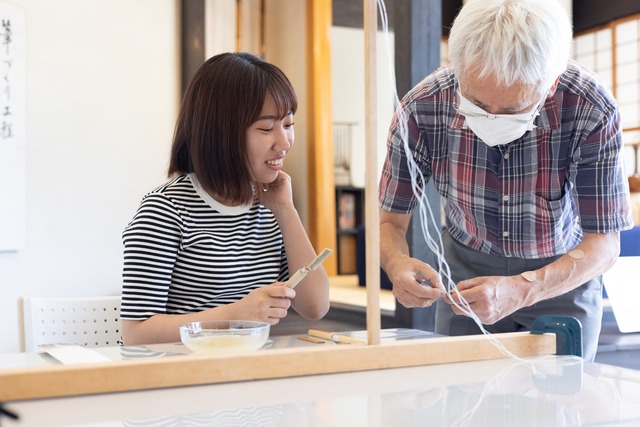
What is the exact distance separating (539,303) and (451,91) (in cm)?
40

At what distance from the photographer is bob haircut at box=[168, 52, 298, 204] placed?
1.28 m

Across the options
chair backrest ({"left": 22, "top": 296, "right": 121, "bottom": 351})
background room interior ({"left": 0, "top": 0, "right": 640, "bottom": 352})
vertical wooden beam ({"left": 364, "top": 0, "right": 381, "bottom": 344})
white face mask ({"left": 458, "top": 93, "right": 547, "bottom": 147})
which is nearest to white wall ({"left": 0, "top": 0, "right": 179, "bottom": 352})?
background room interior ({"left": 0, "top": 0, "right": 640, "bottom": 352})

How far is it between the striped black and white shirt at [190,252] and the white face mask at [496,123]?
16.6 inches

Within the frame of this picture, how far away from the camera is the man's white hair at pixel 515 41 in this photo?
1.04 meters

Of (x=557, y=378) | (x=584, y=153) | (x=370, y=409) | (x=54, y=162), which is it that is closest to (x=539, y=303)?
(x=584, y=153)

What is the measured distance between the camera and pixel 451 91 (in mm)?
1293

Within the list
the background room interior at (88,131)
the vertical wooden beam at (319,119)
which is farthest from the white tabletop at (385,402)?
the vertical wooden beam at (319,119)

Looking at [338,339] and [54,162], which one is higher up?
[54,162]

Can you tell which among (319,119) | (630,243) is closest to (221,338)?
(630,243)

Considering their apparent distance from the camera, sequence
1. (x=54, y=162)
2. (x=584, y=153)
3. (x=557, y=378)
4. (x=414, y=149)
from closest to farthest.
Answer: (x=557, y=378) → (x=584, y=153) → (x=414, y=149) → (x=54, y=162)

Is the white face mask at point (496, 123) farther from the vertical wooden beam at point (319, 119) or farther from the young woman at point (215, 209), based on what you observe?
the vertical wooden beam at point (319, 119)

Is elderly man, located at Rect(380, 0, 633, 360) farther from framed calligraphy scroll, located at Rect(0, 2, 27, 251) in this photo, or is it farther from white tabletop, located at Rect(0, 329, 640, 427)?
framed calligraphy scroll, located at Rect(0, 2, 27, 251)

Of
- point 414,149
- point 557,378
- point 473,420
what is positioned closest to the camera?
point 473,420

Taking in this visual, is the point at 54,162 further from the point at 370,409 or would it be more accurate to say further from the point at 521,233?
the point at 370,409
